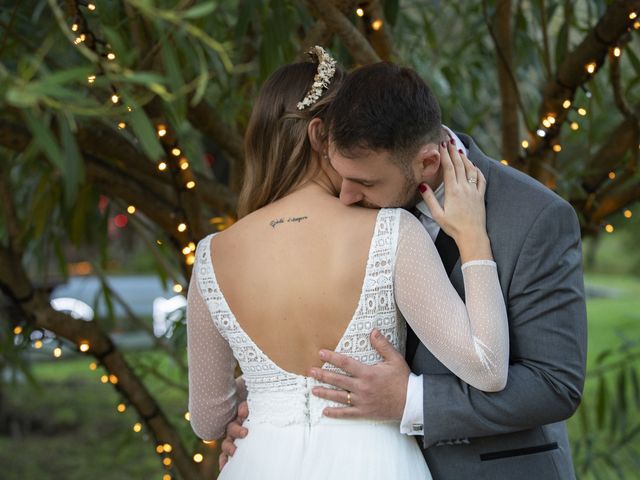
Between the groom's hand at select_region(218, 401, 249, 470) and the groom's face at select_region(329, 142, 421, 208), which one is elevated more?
the groom's face at select_region(329, 142, 421, 208)

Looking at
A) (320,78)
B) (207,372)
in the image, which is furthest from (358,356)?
(320,78)

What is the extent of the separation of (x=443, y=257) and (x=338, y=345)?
0.84ft

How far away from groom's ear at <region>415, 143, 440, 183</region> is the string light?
94cm

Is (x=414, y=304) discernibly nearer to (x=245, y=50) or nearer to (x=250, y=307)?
(x=250, y=307)

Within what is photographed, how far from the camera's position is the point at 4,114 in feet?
8.53

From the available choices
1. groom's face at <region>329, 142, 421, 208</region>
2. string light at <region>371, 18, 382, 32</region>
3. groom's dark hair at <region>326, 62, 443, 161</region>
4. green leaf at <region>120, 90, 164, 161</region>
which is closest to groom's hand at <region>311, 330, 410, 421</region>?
groom's face at <region>329, 142, 421, 208</region>

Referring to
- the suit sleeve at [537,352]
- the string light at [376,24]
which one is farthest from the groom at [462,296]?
the string light at [376,24]

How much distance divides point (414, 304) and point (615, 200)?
4.69 ft

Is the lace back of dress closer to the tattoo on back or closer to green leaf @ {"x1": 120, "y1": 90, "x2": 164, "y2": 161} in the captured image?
the tattoo on back

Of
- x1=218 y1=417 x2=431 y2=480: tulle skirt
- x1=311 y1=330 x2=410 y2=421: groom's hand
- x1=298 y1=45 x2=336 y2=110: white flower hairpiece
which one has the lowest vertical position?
x1=218 y1=417 x2=431 y2=480: tulle skirt

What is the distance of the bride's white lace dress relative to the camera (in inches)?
67.4

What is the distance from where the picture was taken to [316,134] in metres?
1.85

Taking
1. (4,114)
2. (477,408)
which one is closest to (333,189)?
(477,408)

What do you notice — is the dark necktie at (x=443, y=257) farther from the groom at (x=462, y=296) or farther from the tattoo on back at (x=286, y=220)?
the tattoo on back at (x=286, y=220)
